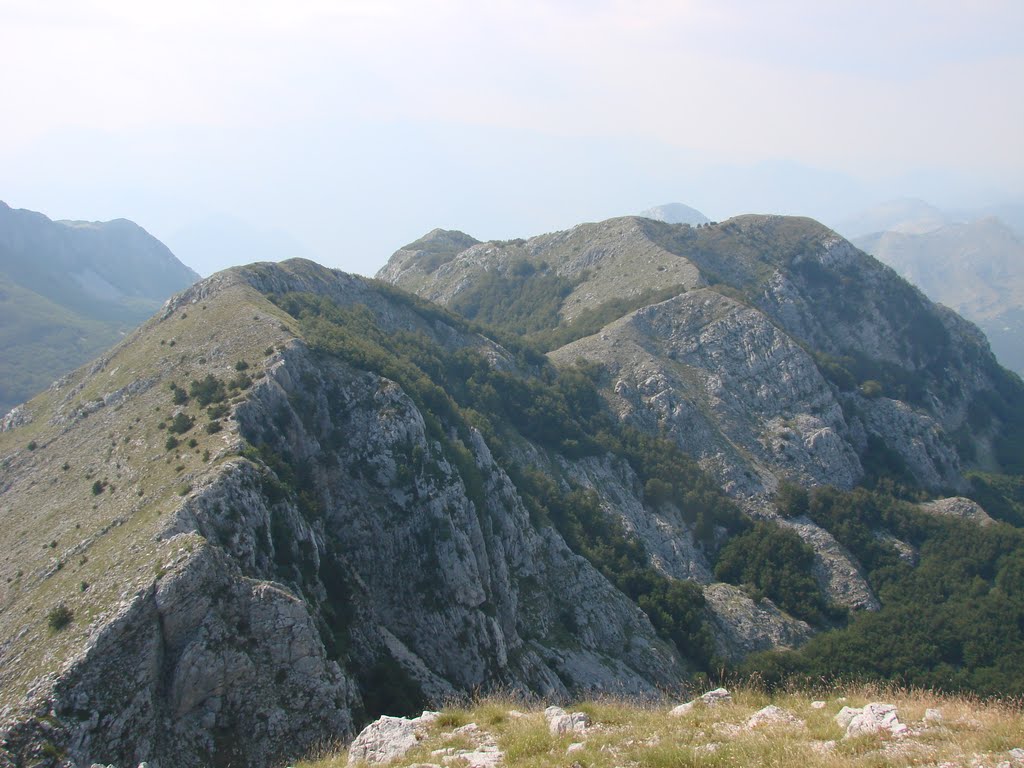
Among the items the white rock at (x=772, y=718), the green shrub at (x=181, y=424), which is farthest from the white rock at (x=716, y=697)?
the green shrub at (x=181, y=424)

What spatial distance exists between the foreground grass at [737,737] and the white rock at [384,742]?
17.2 inches

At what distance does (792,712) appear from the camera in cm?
1594

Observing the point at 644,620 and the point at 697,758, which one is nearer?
the point at 697,758

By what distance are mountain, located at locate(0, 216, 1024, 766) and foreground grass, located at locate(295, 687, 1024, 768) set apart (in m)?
12.6

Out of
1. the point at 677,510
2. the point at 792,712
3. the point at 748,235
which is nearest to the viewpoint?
the point at 792,712

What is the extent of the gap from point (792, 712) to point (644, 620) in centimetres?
4338

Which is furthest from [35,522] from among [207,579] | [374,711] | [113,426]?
[374,711]

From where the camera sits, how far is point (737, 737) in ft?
46.9

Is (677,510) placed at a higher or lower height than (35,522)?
lower

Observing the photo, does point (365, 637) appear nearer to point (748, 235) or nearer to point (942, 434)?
point (942, 434)

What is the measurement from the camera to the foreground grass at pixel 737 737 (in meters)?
12.2

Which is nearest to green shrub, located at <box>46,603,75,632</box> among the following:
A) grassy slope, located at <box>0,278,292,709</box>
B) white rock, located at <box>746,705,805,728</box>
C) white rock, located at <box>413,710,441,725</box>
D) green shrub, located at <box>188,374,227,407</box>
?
grassy slope, located at <box>0,278,292,709</box>

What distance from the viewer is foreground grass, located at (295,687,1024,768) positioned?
1223 centimetres

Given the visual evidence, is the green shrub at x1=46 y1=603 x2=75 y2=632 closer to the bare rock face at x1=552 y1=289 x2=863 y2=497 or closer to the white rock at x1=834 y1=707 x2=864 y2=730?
the white rock at x1=834 y1=707 x2=864 y2=730
